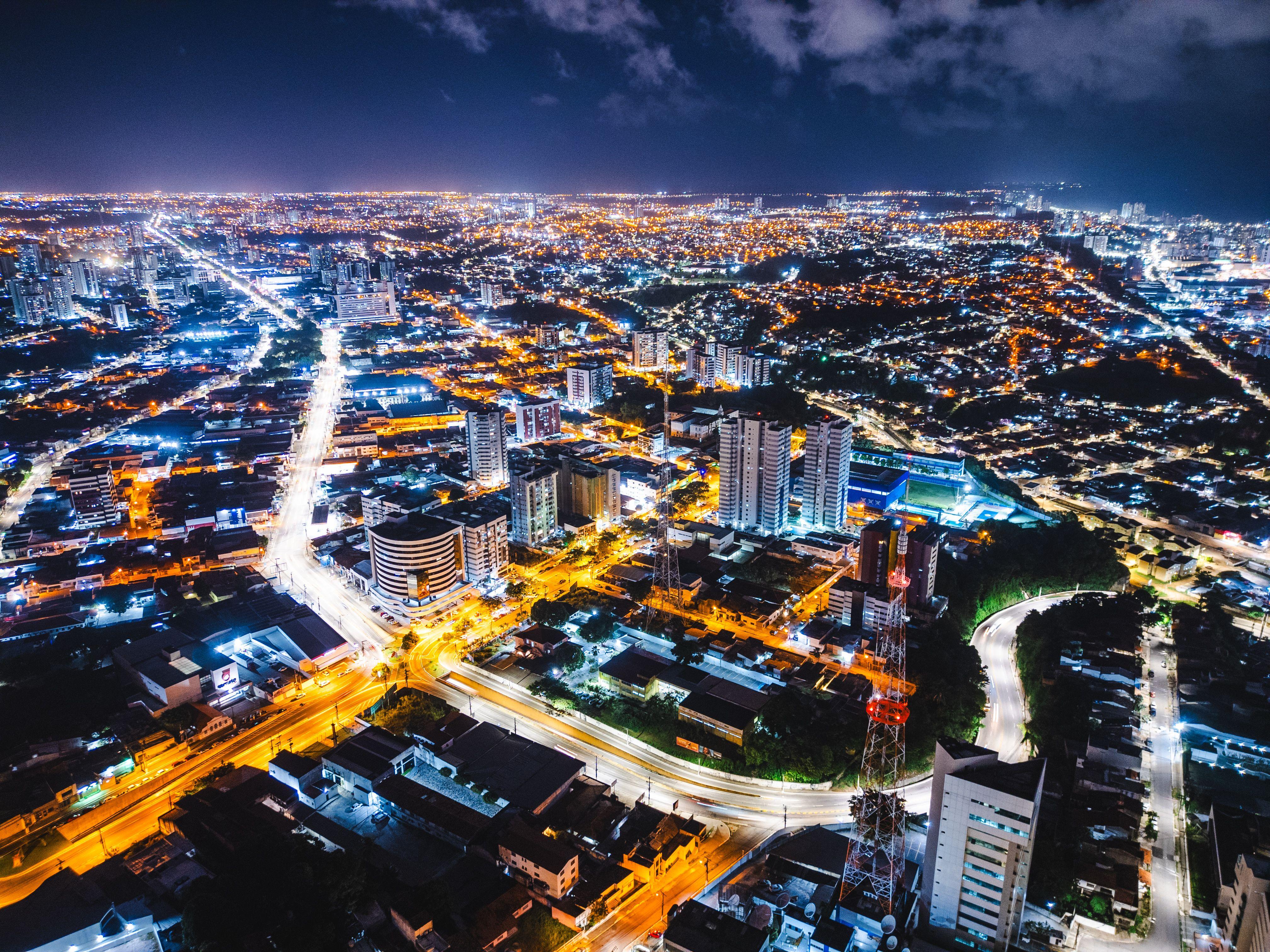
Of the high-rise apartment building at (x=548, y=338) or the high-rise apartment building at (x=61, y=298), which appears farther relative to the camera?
Result: the high-rise apartment building at (x=61, y=298)

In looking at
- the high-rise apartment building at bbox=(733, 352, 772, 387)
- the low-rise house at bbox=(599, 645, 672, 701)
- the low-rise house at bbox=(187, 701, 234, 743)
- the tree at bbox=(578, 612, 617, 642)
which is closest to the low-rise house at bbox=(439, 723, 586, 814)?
the low-rise house at bbox=(599, 645, 672, 701)

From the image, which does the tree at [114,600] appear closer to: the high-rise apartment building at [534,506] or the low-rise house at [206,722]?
the low-rise house at [206,722]

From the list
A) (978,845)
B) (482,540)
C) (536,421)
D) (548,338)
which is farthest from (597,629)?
(548,338)

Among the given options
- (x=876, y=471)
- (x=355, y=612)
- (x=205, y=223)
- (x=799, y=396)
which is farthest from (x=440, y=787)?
(x=205, y=223)

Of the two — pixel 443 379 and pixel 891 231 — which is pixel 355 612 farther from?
pixel 891 231

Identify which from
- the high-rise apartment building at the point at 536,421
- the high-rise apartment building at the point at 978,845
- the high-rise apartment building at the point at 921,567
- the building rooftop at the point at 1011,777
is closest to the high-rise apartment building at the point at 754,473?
the high-rise apartment building at the point at 921,567

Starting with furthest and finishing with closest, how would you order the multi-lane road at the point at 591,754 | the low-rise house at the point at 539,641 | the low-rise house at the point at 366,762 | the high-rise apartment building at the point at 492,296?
1. the high-rise apartment building at the point at 492,296
2. the low-rise house at the point at 539,641
3. the low-rise house at the point at 366,762
4. the multi-lane road at the point at 591,754

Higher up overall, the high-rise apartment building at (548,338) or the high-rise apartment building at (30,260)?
the high-rise apartment building at (30,260)
